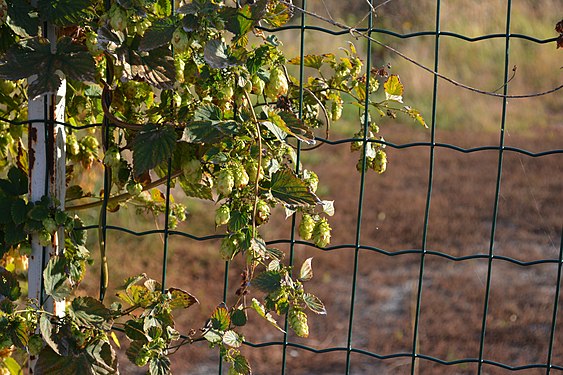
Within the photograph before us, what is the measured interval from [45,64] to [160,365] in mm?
563

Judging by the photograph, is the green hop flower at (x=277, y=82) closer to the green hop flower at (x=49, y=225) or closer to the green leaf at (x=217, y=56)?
the green leaf at (x=217, y=56)

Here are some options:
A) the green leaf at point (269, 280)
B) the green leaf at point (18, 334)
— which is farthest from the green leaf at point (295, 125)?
the green leaf at point (18, 334)

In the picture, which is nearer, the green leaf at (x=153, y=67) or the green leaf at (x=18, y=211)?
the green leaf at (x=153, y=67)

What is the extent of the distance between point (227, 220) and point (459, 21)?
24.1ft

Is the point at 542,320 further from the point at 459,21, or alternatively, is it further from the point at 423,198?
the point at 459,21

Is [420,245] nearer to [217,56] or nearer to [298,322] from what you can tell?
[298,322]

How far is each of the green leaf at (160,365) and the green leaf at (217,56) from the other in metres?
0.54

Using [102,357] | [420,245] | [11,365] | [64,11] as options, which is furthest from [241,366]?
[420,245]

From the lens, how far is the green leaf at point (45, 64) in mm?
1560

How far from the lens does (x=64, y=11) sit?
1.61 meters

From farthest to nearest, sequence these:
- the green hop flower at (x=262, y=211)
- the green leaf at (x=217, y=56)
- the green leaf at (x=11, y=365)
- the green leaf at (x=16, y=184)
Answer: the green leaf at (x=11, y=365), the green leaf at (x=16, y=184), the green hop flower at (x=262, y=211), the green leaf at (x=217, y=56)

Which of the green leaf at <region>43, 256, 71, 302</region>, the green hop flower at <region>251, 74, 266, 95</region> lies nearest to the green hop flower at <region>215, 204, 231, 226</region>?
the green hop flower at <region>251, 74, 266, 95</region>

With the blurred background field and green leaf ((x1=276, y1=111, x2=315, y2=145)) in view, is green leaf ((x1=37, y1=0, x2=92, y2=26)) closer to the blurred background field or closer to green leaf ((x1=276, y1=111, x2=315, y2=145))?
green leaf ((x1=276, y1=111, x2=315, y2=145))

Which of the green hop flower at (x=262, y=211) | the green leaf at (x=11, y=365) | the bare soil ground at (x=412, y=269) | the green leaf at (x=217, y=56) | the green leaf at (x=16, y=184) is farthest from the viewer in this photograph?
the bare soil ground at (x=412, y=269)
